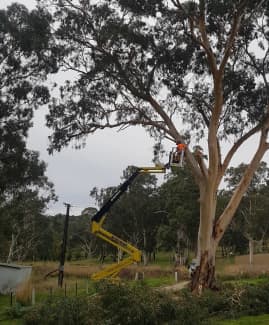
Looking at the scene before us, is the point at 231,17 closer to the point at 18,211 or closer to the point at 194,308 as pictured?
the point at 194,308

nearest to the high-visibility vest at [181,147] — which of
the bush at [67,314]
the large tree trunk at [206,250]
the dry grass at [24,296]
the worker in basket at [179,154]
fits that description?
the worker in basket at [179,154]

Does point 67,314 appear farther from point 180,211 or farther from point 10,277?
point 180,211

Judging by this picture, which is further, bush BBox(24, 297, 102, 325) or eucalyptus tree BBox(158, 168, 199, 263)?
eucalyptus tree BBox(158, 168, 199, 263)

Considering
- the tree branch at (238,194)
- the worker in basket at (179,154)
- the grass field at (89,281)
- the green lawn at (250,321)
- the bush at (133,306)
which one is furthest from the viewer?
the tree branch at (238,194)

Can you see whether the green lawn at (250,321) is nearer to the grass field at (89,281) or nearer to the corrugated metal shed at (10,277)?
the grass field at (89,281)

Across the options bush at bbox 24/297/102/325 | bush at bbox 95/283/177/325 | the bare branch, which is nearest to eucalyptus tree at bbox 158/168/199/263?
the bare branch

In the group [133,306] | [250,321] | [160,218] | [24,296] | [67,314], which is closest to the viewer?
[67,314]

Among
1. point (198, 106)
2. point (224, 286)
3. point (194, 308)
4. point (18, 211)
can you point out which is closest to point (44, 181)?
point (18, 211)

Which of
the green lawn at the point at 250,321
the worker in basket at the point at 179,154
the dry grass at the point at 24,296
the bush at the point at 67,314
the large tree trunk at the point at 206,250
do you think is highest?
the worker in basket at the point at 179,154

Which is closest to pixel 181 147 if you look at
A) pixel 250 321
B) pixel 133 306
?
pixel 250 321

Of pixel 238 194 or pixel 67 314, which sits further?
pixel 238 194

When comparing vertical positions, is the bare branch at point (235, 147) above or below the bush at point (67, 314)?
above

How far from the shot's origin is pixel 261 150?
59.3 feet

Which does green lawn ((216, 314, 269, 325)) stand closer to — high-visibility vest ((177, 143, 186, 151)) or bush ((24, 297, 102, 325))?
bush ((24, 297, 102, 325))
